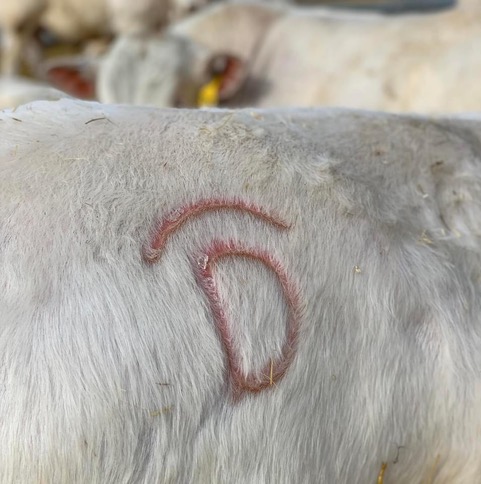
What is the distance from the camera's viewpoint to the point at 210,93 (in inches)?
109

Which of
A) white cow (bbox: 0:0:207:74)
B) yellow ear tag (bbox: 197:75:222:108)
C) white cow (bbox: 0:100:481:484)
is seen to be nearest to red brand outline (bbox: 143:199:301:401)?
white cow (bbox: 0:100:481:484)

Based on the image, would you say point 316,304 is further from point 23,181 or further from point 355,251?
point 23,181

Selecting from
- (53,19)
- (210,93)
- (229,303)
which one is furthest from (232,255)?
(53,19)

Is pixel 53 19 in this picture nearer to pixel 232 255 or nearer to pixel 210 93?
pixel 210 93

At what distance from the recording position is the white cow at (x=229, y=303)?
81 centimetres

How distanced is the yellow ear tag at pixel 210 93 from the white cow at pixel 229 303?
1.68 metres

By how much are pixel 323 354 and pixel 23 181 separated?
1.21ft

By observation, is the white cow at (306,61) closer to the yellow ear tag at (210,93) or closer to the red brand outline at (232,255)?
the yellow ear tag at (210,93)

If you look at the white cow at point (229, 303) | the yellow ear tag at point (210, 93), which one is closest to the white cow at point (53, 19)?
the yellow ear tag at point (210, 93)

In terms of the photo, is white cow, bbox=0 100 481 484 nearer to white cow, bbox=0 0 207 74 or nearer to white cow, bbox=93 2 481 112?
white cow, bbox=93 2 481 112

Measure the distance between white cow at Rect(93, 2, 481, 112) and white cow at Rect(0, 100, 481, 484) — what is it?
1.30m

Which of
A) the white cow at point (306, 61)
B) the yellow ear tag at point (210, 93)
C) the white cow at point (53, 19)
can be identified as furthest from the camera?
the white cow at point (53, 19)

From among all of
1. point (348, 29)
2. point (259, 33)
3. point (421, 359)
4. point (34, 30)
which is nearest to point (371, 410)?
point (421, 359)

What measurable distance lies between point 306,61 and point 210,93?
1.09 feet
